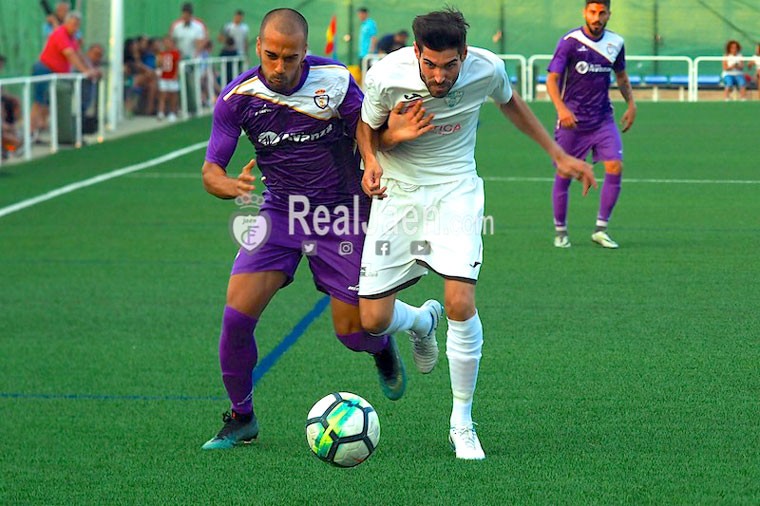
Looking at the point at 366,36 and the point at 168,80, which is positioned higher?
the point at 366,36

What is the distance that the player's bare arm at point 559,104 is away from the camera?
11156 millimetres

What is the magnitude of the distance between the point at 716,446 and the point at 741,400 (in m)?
0.83

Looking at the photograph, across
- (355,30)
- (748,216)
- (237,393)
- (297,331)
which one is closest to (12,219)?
(297,331)

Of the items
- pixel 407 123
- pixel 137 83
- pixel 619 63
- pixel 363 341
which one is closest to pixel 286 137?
pixel 407 123

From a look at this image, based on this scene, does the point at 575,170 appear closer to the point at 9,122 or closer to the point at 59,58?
the point at 9,122

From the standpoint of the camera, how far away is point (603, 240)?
11.8 m

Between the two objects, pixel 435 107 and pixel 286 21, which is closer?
pixel 286 21

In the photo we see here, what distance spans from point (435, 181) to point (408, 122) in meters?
0.35

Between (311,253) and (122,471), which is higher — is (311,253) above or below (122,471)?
above

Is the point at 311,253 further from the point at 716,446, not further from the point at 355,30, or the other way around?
the point at 355,30

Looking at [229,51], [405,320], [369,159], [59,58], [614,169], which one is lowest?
[405,320]

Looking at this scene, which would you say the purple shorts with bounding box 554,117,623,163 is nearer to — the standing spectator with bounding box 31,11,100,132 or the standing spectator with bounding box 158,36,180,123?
the standing spectator with bounding box 31,11,100,132

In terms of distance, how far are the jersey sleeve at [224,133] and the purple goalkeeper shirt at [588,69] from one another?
20.6 ft

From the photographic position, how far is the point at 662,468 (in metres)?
5.63
